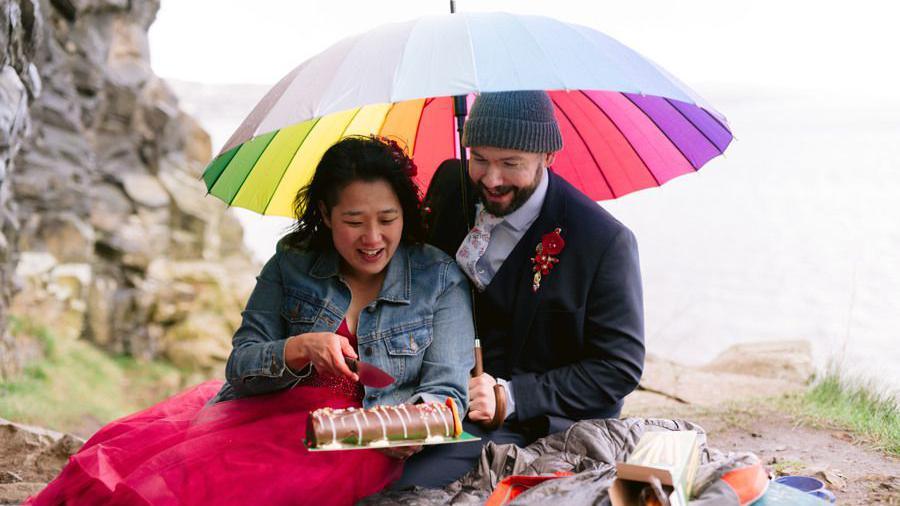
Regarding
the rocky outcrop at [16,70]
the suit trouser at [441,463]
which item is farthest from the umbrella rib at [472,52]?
the rocky outcrop at [16,70]

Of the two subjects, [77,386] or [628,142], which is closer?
[628,142]

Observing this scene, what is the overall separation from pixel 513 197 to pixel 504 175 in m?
0.08

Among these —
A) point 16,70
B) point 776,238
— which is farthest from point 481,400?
point 776,238

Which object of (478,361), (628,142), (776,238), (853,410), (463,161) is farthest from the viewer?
(776,238)

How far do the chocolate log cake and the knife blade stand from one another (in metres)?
0.07

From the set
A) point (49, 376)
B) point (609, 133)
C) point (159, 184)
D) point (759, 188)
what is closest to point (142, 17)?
point (159, 184)

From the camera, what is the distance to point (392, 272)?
271 centimetres

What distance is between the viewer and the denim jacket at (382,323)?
2.57m

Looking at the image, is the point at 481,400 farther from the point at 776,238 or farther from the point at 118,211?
the point at 776,238

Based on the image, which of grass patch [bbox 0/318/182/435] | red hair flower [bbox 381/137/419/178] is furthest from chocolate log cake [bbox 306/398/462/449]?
grass patch [bbox 0/318/182/435]

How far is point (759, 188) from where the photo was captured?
25734 millimetres

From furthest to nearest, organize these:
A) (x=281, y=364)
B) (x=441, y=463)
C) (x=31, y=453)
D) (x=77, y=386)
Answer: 1. (x=77, y=386)
2. (x=31, y=453)
3. (x=441, y=463)
4. (x=281, y=364)

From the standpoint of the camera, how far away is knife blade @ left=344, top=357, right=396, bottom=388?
7.65 feet

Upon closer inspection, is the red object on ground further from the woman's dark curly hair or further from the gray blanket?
the woman's dark curly hair
